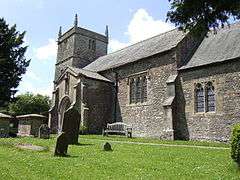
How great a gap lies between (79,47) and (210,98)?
1038 inches

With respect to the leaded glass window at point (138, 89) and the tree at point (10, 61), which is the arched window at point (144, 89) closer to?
the leaded glass window at point (138, 89)

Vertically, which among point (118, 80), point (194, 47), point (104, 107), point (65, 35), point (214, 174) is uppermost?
point (65, 35)

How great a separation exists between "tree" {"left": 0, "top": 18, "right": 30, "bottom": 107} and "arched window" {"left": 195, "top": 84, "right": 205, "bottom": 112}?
19.0 metres

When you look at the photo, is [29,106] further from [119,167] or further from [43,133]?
[119,167]

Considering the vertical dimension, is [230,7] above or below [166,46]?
below

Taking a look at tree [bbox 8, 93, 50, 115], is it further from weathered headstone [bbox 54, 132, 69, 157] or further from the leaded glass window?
weathered headstone [bbox 54, 132, 69, 157]

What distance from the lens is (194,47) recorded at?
26.0 metres

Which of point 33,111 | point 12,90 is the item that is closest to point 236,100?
point 12,90

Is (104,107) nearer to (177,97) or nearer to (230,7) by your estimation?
(177,97)

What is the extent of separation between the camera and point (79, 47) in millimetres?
44750

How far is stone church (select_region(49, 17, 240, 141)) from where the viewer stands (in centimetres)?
2134

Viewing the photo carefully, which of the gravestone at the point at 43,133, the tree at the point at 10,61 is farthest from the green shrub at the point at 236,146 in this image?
the tree at the point at 10,61

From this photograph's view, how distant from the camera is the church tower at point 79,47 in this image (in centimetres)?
4444

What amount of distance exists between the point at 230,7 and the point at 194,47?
1779 centimetres
